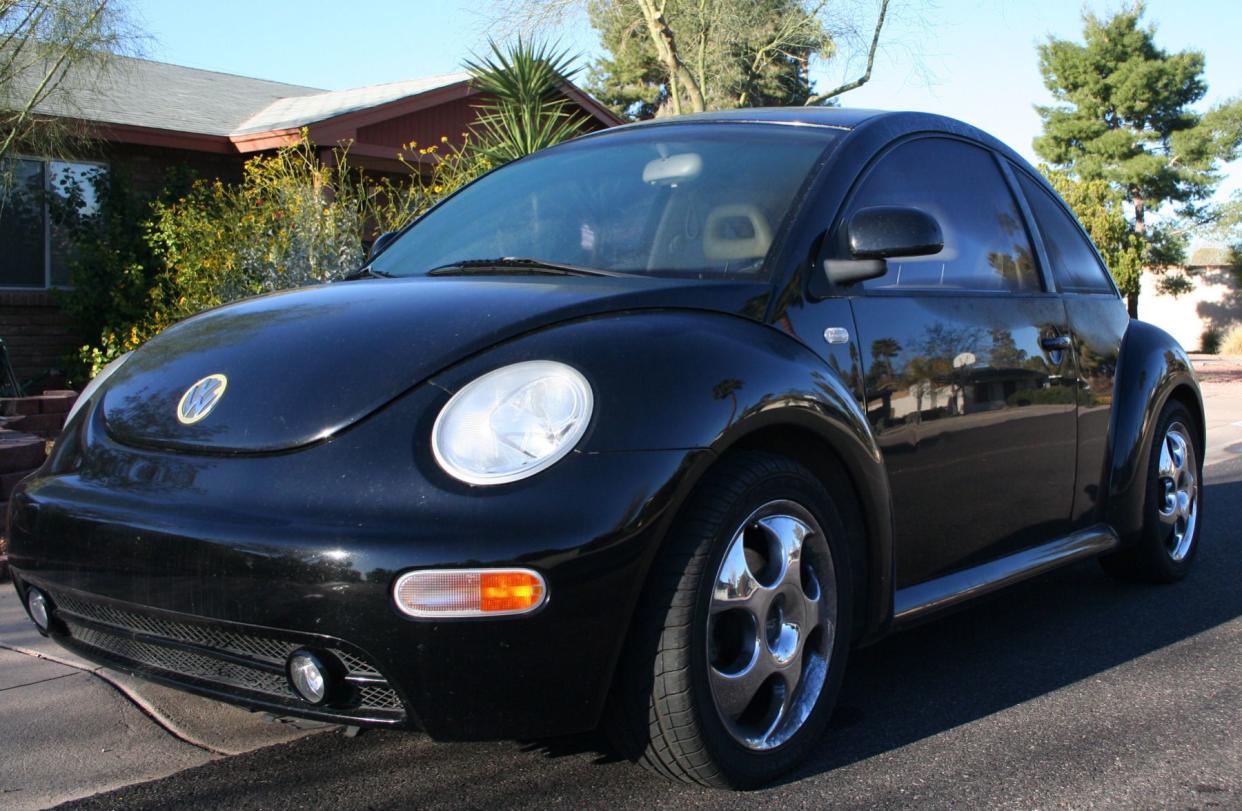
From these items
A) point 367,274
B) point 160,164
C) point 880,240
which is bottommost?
point 367,274

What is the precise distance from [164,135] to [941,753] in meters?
12.1

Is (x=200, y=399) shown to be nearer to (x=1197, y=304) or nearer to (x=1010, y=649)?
(x=1010, y=649)

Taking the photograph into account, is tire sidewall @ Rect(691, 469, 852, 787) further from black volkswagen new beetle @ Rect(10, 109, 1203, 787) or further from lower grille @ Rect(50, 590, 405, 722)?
lower grille @ Rect(50, 590, 405, 722)

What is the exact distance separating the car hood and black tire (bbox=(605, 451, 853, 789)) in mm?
473

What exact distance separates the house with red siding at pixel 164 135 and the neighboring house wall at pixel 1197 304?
25.9 meters

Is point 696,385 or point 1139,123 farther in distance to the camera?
point 1139,123

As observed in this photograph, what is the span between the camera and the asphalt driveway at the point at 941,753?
2932 millimetres

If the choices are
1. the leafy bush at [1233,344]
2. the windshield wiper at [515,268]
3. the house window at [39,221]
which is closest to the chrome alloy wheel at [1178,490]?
the windshield wiper at [515,268]

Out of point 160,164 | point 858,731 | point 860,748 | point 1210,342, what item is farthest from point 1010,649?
point 1210,342

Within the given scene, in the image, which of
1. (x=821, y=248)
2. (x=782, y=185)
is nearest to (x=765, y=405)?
(x=821, y=248)

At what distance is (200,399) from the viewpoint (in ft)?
9.62

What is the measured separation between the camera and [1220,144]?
37.3 meters

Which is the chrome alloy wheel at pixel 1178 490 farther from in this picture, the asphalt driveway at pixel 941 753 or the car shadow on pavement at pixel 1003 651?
the asphalt driveway at pixel 941 753

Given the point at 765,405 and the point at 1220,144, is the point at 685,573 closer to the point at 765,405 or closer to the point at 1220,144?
the point at 765,405
